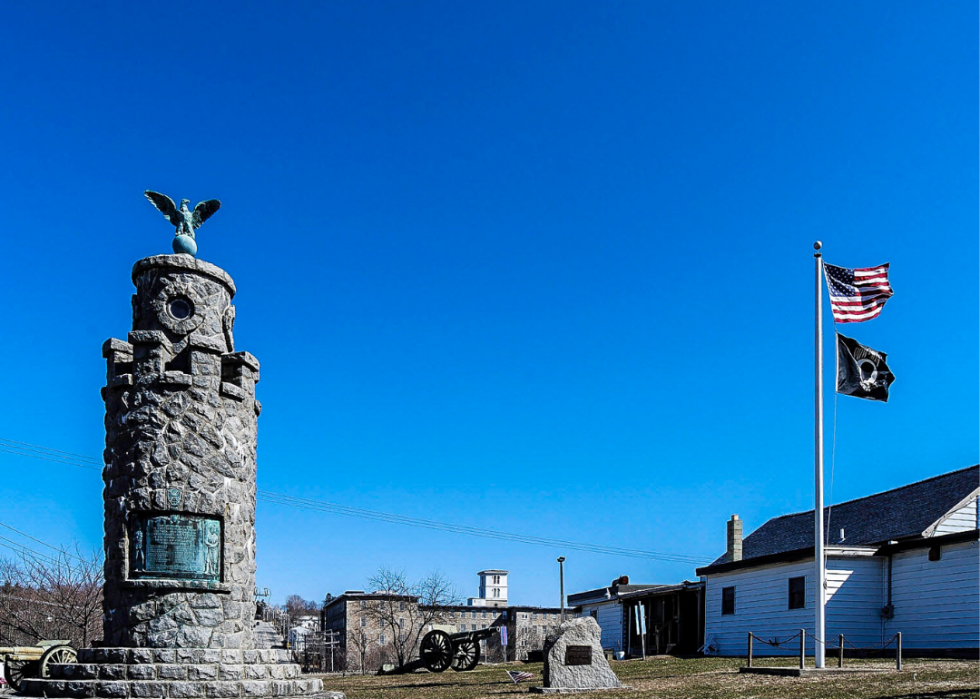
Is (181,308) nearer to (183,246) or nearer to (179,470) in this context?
(183,246)

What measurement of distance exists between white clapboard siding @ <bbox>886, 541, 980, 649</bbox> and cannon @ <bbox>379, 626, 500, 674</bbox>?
37.2 ft

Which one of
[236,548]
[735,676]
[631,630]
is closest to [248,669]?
[236,548]

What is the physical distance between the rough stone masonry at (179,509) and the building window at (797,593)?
16.2 m

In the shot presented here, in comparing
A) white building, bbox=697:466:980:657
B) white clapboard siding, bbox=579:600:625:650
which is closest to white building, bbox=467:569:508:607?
white clapboard siding, bbox=579:600:625:650

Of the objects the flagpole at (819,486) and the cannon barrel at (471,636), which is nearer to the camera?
the flagpole at (819,486)

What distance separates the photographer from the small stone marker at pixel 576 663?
699 inches

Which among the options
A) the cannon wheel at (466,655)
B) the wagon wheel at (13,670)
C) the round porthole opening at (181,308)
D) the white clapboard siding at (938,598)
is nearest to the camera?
the round porthole opening at (181,308)

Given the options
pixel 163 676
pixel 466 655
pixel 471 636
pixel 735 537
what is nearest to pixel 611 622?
pixel 735 537

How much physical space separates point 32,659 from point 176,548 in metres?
6.87

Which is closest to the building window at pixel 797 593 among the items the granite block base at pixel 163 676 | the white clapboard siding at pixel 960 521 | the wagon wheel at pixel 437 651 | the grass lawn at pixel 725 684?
the grass lawn at pixel 725 684

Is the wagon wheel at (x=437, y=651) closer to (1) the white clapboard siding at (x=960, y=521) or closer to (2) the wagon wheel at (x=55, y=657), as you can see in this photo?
(2) the wagon wheel at (x=55, y=657)

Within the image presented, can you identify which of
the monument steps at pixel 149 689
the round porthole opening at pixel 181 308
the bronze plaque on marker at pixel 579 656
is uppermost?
the round porthole opening at pixel 181 308

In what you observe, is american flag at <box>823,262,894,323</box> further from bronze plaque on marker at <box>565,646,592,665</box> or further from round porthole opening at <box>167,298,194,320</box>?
round porthole opening at <box>167,298,194,320</box>

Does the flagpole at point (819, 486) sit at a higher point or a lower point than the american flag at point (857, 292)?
lower
